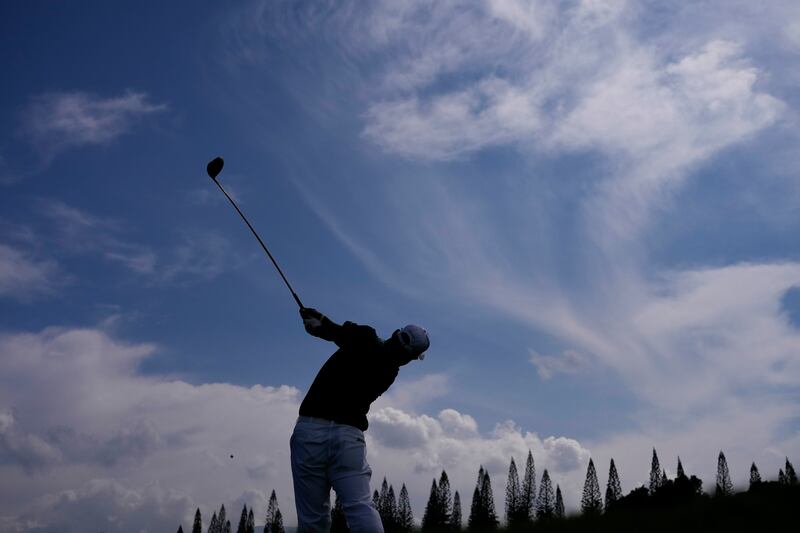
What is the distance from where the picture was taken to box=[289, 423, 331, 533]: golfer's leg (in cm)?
782

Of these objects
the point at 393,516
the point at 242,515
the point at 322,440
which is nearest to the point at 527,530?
the point at 322,440

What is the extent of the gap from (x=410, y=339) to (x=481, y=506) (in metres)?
110

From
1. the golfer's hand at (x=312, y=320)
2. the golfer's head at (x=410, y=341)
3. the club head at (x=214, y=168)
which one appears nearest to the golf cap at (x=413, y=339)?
the golfer's head at (x=410, y=341)

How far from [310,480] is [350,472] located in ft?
1.45

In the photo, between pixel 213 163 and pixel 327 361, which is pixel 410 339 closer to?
pixel 327 361

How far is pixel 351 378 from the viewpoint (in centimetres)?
812

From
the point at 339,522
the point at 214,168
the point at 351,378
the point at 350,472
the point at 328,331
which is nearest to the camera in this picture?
the point at 350,472

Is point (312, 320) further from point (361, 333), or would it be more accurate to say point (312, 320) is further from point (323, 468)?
point (323, 468)

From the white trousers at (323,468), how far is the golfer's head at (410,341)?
1.01m

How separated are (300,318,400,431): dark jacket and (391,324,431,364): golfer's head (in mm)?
148

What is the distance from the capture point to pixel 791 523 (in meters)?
5.49

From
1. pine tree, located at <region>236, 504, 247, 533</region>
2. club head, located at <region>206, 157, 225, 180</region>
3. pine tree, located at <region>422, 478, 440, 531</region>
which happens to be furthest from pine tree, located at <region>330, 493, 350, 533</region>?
pine tree, located at <region>236, 504, 247, 533</region>

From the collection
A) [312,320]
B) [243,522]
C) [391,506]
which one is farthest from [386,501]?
[312,320]

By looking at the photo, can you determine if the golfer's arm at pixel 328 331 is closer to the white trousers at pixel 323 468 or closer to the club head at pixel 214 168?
the white trousers at pixel 323 468
